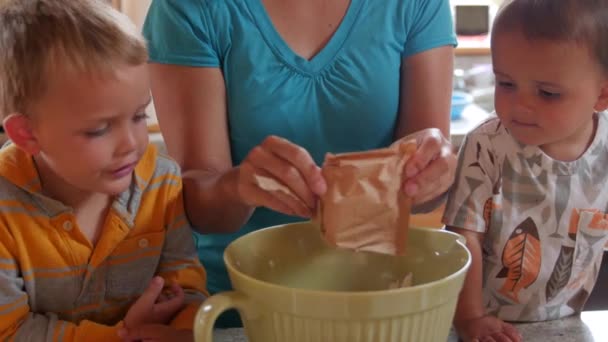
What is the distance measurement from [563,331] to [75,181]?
547 millimetres

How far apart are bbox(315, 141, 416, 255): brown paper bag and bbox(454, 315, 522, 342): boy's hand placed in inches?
6.9

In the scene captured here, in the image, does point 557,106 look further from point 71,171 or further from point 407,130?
point 71,171

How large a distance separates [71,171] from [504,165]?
50 cm

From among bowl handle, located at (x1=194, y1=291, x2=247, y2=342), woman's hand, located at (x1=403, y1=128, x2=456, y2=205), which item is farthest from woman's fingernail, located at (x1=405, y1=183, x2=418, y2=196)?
bowl handle, located at (x1=194, y1=291, x2=247, y2=342)

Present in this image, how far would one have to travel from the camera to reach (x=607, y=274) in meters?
0.91

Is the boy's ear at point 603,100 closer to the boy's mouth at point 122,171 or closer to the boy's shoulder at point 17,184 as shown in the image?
the boy's mouth at point 122,171

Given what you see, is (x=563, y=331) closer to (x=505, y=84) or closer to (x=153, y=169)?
(x=505, y=84)

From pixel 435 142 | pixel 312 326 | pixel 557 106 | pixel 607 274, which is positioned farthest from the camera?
pixel 607 274

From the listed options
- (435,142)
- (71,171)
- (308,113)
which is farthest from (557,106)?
(71,171)

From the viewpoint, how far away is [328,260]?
668 millimetres

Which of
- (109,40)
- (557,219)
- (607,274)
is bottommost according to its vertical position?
(607,274)

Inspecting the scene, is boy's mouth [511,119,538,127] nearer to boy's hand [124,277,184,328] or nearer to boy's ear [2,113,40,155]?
boy's hand [124,277,184,328]

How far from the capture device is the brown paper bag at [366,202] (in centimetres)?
57

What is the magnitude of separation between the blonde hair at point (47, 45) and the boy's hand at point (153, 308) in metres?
0.23
